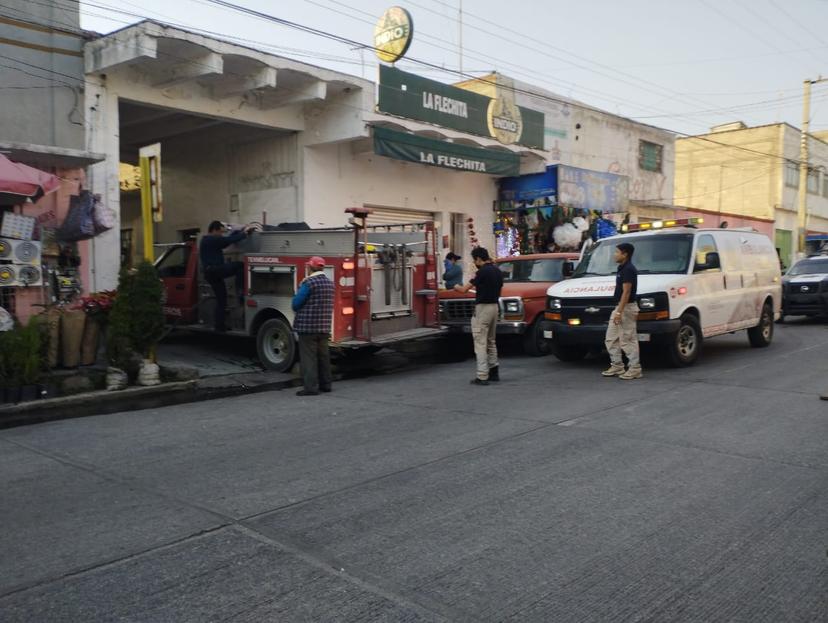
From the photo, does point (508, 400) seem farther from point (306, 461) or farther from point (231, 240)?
point (231, 240)

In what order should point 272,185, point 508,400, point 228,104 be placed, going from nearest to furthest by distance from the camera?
point 508,400 < point 228,104 < point 272,185

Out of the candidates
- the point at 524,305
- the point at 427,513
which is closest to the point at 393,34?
the point at 524,305

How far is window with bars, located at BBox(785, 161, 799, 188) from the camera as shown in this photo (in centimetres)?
3634

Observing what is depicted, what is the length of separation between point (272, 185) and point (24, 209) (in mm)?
5809

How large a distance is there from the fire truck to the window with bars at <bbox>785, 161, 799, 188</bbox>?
31.6 meters

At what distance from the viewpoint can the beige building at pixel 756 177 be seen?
35.8 m

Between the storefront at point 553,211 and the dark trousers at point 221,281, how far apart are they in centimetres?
945

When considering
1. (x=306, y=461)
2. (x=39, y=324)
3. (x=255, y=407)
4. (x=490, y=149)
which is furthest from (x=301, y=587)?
(x=490, y=149)

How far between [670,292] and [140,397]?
7327mm

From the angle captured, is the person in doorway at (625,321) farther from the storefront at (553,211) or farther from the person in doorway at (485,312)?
the storefront at (553,211)

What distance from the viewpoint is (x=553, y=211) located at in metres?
18.3

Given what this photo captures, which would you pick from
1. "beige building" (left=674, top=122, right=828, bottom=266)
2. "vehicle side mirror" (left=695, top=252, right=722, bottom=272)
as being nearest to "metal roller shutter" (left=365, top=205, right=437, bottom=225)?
"vehicle side mirror" (left=695, top=252, right=722, bottom=272)

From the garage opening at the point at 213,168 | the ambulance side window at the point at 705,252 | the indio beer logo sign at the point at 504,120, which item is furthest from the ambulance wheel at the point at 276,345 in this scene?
the indio beer logo sign at the point at 504,120

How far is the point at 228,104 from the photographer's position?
13609 mm
